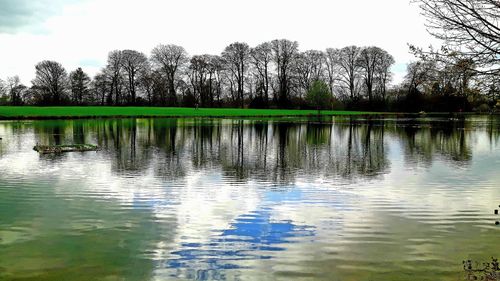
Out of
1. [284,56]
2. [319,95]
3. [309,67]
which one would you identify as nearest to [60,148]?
[319,95]

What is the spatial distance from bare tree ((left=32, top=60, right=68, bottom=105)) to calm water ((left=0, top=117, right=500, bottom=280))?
78.5m

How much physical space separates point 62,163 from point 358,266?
575 inches

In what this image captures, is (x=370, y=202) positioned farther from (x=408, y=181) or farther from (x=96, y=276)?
(x=96, y=276)

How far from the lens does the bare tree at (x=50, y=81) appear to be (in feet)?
294

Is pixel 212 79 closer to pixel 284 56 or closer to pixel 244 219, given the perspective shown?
pixel 284 56

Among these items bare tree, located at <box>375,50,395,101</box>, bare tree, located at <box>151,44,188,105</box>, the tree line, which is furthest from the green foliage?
bare tree, located at <box>151,44,188,105</box>

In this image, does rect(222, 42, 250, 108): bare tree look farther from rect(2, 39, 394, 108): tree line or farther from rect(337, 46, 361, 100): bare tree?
rect(337, 46, 361, 100): bare tree

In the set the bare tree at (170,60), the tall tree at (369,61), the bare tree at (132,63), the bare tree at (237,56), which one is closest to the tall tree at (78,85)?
the bare tree at (132,63)

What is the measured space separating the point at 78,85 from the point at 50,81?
222 inches

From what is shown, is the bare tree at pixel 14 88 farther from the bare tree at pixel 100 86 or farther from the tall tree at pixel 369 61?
the tall tree at pixel 369 61

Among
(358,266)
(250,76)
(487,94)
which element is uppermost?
(250,76)

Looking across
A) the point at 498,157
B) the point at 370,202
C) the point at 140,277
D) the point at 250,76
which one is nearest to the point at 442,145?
the point at 498,157

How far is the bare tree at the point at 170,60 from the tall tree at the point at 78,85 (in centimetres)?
1766

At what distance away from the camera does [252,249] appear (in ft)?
24.1
